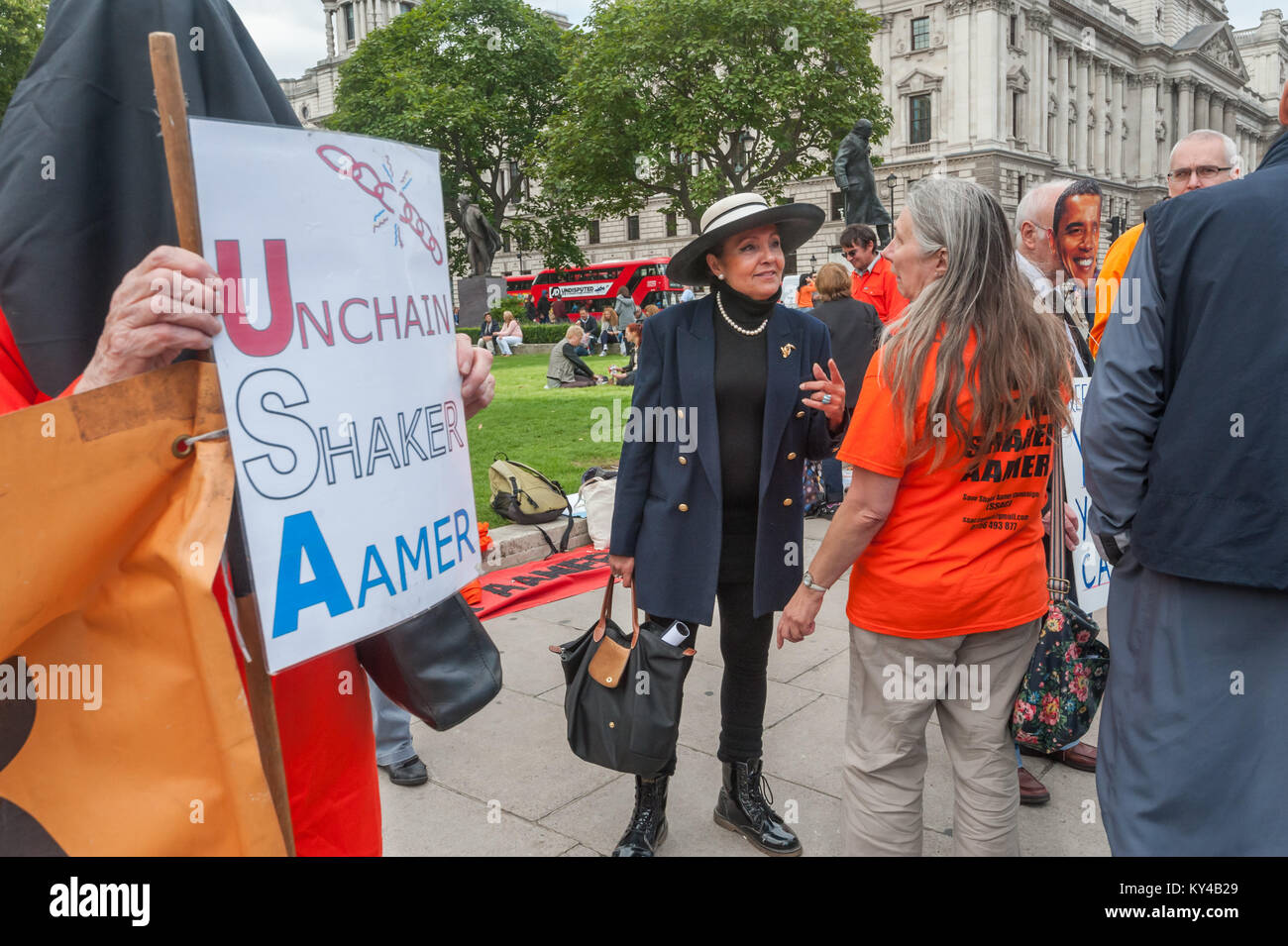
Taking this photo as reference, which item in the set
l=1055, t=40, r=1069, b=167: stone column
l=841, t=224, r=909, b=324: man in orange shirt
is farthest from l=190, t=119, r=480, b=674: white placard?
l=1055, t=40, r=1069, b=167: stone column

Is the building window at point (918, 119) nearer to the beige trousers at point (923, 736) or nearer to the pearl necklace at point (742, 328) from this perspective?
the pearl necklace at point (742, 328)

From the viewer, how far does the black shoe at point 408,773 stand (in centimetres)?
360

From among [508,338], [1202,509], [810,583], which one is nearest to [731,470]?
[810,583]

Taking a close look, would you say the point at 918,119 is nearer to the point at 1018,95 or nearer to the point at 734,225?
the point at 1018,95

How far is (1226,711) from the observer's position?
1958mm

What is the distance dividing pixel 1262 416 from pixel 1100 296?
82.3 inches

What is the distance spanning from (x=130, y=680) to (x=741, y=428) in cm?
224

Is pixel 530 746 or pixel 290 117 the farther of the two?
pixel 530 746

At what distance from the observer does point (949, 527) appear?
2.47 metres

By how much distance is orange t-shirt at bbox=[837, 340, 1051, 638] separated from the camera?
243cm

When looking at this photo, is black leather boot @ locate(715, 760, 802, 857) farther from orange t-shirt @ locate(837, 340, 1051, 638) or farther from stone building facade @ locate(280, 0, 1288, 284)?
Result: stone building facade @ locate(280, 0, 1288, 284)

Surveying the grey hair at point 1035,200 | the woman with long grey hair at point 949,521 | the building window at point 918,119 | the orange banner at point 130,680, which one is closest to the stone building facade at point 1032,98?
the building window at point 918,119

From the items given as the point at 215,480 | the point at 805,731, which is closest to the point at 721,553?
the point at 805,731
